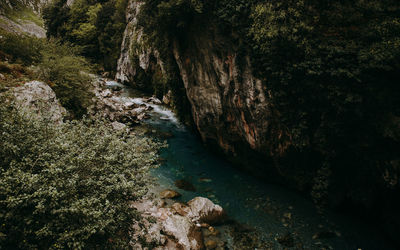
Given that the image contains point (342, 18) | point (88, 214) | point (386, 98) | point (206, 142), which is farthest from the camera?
point (206, 142)

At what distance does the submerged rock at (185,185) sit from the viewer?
390 inches

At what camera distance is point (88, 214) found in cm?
390

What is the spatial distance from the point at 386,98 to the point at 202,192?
7.80 metres

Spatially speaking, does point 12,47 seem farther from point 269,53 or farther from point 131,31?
point 131,31

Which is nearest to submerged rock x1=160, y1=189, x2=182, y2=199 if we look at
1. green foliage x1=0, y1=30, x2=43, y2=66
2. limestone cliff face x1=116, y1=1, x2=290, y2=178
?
limestone cliff face x1=116, y1=1, x2=290, y2=178

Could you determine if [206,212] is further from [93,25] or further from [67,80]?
[93,25]

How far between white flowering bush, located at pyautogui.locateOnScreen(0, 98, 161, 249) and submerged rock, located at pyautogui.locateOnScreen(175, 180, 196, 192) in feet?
15.3

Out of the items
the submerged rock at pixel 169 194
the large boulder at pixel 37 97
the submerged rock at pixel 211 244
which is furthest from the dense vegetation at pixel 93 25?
the submerged rock at pixel 211 244

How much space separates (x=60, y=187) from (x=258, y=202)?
7.86 metres

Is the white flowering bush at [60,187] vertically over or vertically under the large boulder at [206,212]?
over

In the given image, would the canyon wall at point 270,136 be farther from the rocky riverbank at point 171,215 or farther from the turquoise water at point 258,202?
the rocky riverbank at point 171,215

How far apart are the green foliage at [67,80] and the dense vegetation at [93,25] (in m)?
19.7

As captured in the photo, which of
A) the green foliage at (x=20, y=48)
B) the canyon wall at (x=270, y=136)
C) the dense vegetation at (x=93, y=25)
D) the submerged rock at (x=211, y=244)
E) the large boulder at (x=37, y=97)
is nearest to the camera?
the large boulder at (x=37, y=97)

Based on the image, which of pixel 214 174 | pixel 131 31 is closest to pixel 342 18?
pixel 214 174
